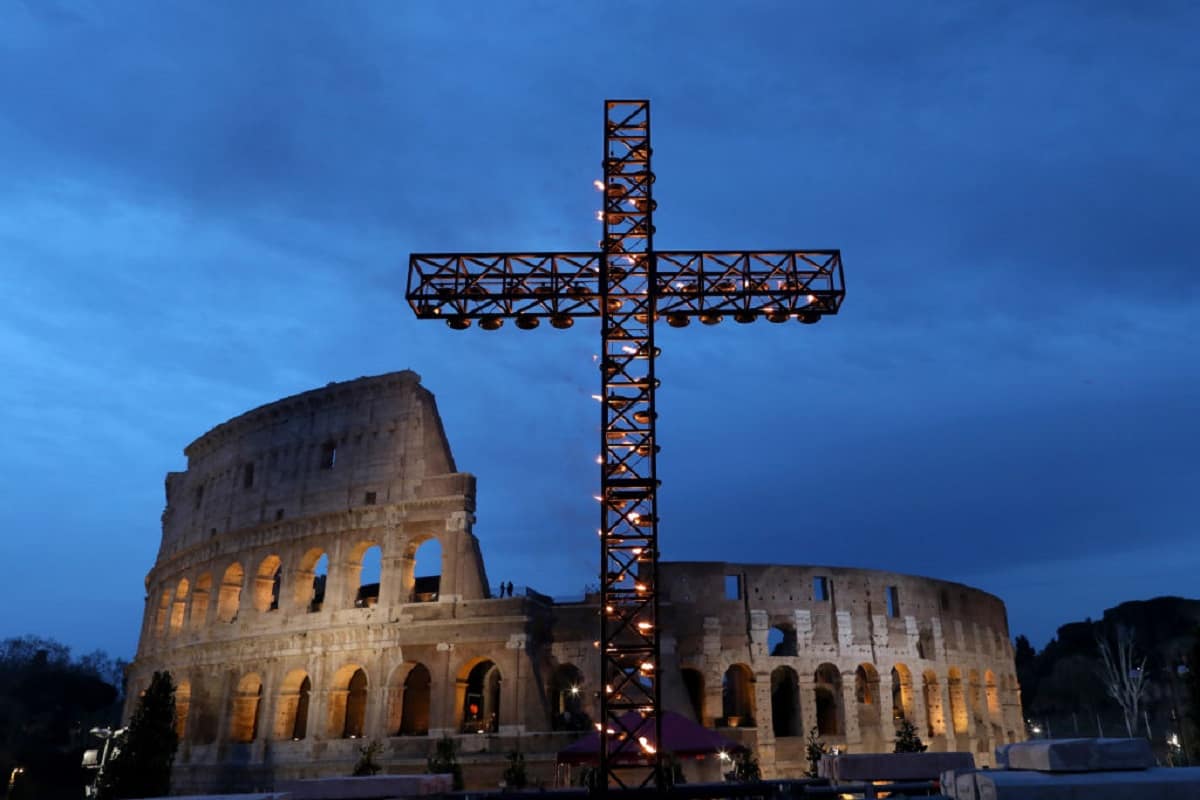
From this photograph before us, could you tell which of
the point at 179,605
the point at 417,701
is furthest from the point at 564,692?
the point at 179,605

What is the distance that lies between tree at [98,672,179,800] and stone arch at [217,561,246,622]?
14.2 meters

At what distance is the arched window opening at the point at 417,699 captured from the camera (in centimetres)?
3512

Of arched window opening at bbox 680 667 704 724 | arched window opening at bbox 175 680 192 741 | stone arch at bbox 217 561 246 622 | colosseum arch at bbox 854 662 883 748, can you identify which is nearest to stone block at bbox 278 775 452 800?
arched window opening at bbox 680 667 704 724

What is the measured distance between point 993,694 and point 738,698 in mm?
14142

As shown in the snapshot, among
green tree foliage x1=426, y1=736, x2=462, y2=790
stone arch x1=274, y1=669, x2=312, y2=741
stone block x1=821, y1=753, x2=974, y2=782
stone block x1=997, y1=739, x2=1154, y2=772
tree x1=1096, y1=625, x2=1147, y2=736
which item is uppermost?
tree x1=1096, y1=625, x2=1147, y2=736

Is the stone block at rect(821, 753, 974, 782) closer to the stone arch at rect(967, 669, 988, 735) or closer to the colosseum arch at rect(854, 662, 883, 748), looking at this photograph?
the colosseum arch at rect(854, 662, 883, 748)

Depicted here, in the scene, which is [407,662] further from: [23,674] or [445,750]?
[23,674]

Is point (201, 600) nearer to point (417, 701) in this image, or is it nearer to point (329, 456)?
point (329, 456)

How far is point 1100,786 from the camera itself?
6516 millimetres

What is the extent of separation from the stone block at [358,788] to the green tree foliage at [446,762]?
15610 millimetres

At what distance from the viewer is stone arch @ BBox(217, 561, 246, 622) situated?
3612 cm

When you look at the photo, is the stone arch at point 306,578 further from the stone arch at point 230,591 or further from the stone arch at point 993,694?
the stone arch at point 993,694

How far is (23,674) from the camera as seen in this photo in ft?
200

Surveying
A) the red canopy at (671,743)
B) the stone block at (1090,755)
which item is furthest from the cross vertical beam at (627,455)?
the stone block at (1090,755)
